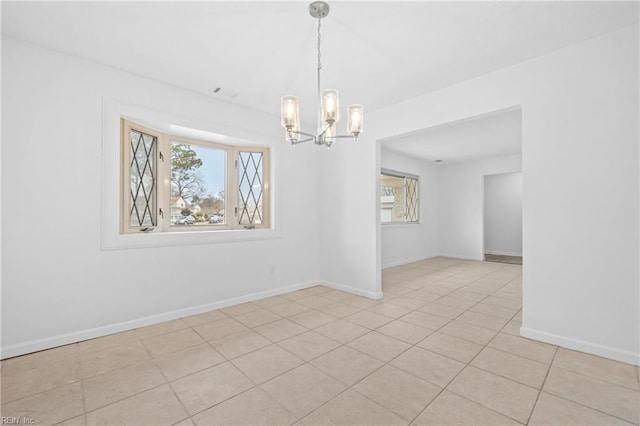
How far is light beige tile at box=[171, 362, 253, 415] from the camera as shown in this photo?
1760mm

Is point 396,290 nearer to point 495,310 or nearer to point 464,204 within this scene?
point 495,310

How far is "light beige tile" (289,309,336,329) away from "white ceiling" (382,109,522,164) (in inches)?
97.3

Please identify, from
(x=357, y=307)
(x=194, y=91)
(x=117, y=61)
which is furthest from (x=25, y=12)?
(x=357, y=307)

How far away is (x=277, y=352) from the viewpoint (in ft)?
7.84

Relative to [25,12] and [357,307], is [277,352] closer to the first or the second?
[357,307]

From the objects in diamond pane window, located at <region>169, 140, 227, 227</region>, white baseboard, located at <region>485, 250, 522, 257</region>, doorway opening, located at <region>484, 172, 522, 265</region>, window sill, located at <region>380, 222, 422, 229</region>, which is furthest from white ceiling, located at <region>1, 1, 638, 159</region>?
white baseboard, located at <region>485, 250, 522, 257</region>

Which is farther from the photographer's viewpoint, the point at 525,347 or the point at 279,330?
the point at 279,330

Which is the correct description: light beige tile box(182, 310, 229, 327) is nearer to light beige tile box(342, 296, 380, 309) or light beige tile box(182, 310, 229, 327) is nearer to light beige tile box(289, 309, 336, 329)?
light beige tile box(289, 309, 336, 329)

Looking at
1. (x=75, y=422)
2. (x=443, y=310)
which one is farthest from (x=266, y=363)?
(x=443, y=310)

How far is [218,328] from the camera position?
2904 mm

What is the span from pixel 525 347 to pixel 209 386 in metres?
2.59

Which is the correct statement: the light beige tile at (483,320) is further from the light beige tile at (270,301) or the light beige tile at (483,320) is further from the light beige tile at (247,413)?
the light beige tile at (247,413)

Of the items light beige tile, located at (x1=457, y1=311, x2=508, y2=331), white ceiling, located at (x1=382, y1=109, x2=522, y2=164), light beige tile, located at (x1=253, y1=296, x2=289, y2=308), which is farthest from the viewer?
white ceiling, located at (x1=382, y1=109, x2=522, y2=164)

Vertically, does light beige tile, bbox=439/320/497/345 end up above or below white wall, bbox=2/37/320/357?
below
